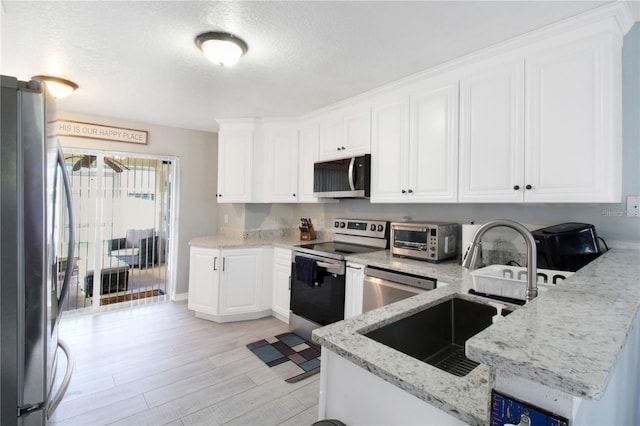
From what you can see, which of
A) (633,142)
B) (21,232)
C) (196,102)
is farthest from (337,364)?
(196,102)

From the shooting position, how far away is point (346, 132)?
3.21 metres

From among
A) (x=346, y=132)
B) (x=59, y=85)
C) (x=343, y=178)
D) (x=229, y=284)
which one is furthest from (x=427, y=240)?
(x=59, y=85)

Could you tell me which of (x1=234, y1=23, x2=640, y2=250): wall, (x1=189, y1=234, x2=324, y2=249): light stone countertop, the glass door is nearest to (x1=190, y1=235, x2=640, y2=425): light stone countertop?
(x1=234, y1=23, x2=640, y2=250): wall

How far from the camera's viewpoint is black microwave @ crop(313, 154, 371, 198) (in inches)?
116

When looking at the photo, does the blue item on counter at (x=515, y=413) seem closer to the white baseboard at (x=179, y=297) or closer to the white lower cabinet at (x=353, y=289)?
the white lower cabinet at (x=353, y=289)

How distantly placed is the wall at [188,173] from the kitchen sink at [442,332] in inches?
154

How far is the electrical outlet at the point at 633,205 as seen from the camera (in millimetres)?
1803

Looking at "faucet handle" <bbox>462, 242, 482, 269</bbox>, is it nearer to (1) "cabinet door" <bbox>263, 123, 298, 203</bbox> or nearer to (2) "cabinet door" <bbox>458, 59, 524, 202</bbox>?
(2) "cabinet door" <bbox>458, 59, 524, 202</bbox>

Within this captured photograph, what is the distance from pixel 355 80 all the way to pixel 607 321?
2.43 m

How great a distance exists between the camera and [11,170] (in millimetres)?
1085

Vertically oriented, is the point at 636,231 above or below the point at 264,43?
below

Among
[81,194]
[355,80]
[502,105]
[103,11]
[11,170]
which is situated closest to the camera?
[11,170]

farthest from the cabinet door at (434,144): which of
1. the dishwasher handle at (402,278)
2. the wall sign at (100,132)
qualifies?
the wall sign at (100,132)

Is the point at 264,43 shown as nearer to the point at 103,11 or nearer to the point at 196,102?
the point at 103,11
